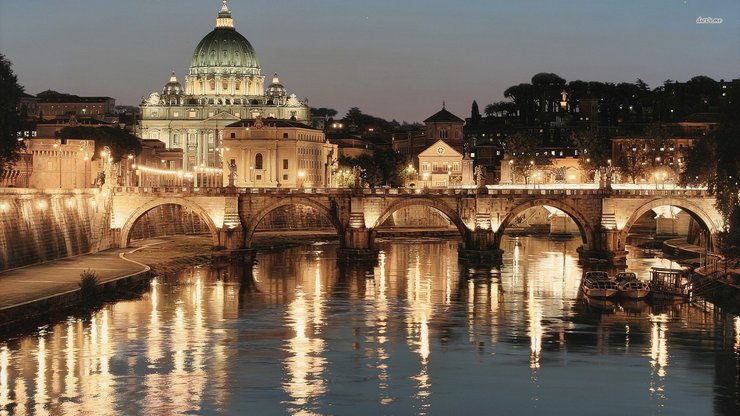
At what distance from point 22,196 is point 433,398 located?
37536 millimetres

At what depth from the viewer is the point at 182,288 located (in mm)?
74500

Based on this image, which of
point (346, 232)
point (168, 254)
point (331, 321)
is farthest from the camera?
point (346, 232)

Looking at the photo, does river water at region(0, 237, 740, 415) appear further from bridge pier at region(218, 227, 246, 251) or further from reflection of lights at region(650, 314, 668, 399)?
bridge pier at region(218, 227, 246, 251)

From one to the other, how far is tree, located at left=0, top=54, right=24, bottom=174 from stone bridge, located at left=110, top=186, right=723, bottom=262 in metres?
10.2

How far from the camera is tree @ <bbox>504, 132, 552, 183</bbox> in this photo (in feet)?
497

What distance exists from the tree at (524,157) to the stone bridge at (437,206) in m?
54.1

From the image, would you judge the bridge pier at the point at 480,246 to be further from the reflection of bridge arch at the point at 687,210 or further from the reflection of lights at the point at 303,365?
the reflection of lights at the point at 303,365

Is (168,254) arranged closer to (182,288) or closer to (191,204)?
(191,204)

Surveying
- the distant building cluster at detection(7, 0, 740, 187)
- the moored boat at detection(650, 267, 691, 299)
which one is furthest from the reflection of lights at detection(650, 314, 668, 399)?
the distant building cluster at detection(7, 0, 740, 187)

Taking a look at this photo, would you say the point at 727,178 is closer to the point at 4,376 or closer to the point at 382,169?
the point at 4,376

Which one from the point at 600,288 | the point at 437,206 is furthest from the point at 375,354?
the point at 437,206

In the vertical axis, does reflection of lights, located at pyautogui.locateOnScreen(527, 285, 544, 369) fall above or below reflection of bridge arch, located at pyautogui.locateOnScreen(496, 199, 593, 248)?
below

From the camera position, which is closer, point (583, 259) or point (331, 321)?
point (331, 321)

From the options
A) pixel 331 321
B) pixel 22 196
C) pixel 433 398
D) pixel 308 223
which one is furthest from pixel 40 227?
pixel 308 223
